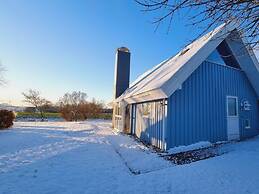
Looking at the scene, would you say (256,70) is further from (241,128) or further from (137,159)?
(137,159)

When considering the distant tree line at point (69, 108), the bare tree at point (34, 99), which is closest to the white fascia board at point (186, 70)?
the distant tree line at point (69, 108)

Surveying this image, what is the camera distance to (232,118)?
9633 mm

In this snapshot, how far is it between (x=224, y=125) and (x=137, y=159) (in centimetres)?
498

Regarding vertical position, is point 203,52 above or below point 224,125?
above

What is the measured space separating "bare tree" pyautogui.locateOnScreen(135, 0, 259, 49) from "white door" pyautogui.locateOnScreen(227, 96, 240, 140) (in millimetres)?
6808

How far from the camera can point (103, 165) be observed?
566 centimetres

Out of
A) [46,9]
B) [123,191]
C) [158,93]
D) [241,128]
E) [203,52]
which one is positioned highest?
[46,9]

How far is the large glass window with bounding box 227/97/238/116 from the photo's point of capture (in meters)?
9.62

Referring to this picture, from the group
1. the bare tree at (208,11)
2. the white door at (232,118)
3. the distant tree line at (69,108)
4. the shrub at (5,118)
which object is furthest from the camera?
the distant tree line at (69,108)

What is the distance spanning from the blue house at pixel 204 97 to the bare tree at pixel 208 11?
3298 millimetres

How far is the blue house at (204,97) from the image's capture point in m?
7.40

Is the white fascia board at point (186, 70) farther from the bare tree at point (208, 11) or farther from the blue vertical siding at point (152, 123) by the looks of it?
the bare tree at point (208, 11)

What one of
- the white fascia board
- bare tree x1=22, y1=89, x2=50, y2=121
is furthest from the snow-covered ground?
bare tree x1=22, y1=89, x2=50, y2=121

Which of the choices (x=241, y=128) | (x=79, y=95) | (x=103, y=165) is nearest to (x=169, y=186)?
(x=103, y=165)
